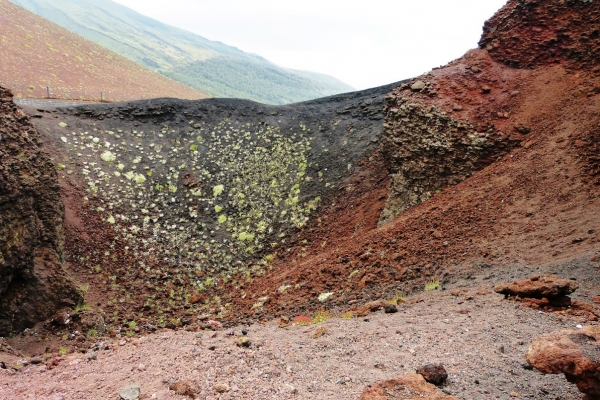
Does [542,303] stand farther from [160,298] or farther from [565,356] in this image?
[160,298]

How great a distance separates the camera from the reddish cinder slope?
7.82m

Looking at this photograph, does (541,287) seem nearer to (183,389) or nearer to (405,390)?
(405,390)

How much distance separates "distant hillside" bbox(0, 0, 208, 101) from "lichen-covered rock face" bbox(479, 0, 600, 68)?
101 ft

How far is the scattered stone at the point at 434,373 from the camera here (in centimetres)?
373

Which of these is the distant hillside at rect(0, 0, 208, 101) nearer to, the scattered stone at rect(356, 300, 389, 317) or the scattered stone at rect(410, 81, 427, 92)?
the scattered stone at rect(410, 81, 427, 92)

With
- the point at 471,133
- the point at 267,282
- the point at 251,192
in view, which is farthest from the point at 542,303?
the point at 251,192

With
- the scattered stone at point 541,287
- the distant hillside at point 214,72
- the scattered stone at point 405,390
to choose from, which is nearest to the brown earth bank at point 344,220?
the scattered stone at point 541,287

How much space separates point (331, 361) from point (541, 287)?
2.97 metres

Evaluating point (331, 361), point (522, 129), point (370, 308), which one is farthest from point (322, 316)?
point (522, 129)

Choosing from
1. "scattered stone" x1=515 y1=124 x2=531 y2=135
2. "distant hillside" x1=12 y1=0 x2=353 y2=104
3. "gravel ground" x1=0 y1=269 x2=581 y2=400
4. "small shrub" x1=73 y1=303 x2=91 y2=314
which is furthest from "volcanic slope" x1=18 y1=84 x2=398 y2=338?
"distant hillside" x1=12 y1=0 x2=353 y2=104

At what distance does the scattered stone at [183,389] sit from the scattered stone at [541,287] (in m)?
4.34

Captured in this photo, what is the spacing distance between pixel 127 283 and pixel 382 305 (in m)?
7.96

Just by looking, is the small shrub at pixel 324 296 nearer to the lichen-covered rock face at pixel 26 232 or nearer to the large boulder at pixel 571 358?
the large boulder at pixel 571 358

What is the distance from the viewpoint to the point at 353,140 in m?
16.8
